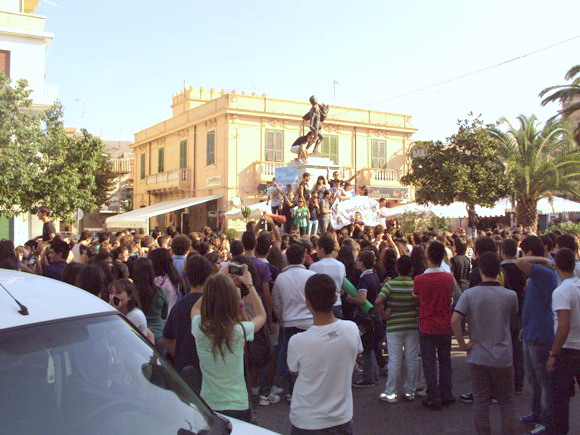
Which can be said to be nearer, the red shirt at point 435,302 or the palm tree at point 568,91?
the red shirt at point 435,302

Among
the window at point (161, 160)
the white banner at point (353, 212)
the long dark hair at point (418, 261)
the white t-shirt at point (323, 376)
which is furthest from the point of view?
the window at point (161, 160)

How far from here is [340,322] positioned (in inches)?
146

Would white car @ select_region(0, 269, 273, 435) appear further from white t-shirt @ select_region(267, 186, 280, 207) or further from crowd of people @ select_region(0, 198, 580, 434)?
white t-shirt @ select_region(267, 186, 280, 207)

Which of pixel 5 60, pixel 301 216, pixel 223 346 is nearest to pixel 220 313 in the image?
pixel 223 346

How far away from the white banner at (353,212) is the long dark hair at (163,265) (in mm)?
9677

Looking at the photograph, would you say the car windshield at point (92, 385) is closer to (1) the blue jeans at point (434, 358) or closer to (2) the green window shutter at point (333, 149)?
(1) the blue jeans at point (434, 358)

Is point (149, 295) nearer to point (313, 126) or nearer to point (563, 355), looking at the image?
point (563, 355)

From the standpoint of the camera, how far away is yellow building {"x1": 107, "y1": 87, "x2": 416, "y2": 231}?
110ft

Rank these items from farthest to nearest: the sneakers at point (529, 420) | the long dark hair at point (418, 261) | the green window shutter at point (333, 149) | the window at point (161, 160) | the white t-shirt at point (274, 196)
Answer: the window at point (161, 160)
the green window shutter at point (333, 149)
the white t-shirt at point (274, 196)
the long dark hair at point (418, 261)
the sneakers at point (529, 420)

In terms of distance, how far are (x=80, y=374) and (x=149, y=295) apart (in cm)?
288

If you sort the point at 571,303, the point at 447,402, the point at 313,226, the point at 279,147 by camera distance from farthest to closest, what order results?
1. the point at 279,147
2. the point at 313,226
3. the point at 447,402
4. the point at 571,303

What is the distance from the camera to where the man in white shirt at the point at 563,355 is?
193 inches

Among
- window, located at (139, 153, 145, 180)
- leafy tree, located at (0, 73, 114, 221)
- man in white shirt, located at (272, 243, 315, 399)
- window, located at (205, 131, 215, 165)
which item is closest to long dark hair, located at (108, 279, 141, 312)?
man in white shirt, located at (272, 243, 315, 399)

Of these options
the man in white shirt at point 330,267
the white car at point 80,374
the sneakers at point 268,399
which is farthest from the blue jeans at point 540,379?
the white car at point 80,374
